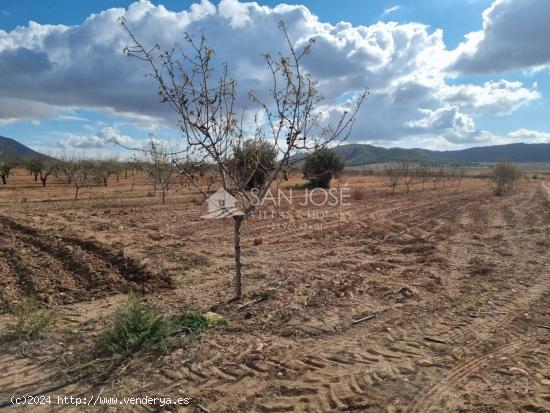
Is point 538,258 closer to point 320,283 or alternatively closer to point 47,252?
point 320,283

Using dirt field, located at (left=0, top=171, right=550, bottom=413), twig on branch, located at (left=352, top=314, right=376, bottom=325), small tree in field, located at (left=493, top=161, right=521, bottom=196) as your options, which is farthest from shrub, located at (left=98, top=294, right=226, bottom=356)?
small tree in field, located at (left=493, top=161, right=521, bottom=196)

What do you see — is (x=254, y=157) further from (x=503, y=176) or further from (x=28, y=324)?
(x=503, y=176)

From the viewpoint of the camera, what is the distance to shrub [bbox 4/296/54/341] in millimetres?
4379

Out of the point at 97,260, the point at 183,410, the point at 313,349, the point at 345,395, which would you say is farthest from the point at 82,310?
the point at 345,395

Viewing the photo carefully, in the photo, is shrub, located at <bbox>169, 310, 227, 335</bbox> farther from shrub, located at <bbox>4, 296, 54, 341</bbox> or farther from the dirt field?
shrub, located at <bbox>4, 296, 54, 341</bbox>

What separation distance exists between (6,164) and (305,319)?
45.9 meters

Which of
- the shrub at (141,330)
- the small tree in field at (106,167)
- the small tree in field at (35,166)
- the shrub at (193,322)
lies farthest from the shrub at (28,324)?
the small tree in field at (35,166)

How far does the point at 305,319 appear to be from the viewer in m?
4.86

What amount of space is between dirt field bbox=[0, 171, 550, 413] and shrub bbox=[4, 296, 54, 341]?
6.1 inches

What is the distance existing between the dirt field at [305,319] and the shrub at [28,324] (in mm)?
156

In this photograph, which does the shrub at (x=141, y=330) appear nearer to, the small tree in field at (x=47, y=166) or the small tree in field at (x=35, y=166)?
the small tree in field at (x=47, y=166)

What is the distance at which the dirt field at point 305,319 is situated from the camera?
3.37 metres

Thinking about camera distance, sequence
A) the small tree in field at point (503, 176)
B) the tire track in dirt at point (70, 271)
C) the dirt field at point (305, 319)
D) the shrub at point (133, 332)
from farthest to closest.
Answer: the small tree in field at point (503, 176) < the tire track in dirt at point (70, 271) < the shrub at point (133, 332) < the dirt field at point (305, 319)

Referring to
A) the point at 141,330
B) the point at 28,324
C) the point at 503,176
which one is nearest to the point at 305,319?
the point at 141,330
